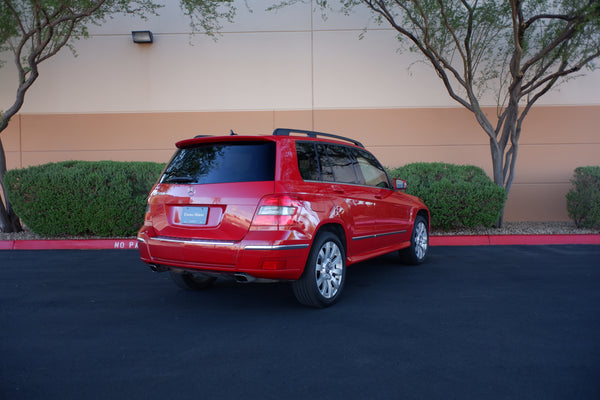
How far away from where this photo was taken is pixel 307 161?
440 centimetres

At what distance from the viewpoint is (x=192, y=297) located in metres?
4.79

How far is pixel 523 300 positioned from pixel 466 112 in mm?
7340

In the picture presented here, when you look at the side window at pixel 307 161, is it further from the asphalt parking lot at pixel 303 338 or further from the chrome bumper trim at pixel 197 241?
the asphalt parking lot at pixel 303 338

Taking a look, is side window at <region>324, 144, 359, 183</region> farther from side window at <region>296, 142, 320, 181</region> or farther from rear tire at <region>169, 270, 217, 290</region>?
rear tire at <region>169, 270, 217, 290</region>

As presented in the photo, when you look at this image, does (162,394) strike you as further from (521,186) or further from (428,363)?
(521,186)

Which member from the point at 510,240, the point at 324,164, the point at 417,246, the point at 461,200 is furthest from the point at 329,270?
the point at 510,240

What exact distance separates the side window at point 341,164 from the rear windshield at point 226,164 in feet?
3.11

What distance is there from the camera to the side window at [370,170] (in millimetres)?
5428

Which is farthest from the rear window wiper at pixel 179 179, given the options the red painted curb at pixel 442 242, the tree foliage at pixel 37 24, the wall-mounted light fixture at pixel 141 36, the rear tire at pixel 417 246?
the wall-mounted light fixture at pixel 141 36

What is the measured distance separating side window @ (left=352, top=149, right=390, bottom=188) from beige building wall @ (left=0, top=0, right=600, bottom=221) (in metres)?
5.12

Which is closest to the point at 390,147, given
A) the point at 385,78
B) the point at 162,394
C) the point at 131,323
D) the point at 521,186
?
the point at 385,78

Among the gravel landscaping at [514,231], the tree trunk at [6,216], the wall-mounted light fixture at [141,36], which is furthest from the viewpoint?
the wall-mounted light fixture at [141,36]

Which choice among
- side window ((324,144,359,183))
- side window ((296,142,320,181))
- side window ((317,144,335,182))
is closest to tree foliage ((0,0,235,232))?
side window ((324,144,359,183))

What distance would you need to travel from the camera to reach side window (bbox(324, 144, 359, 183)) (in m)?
4.81
